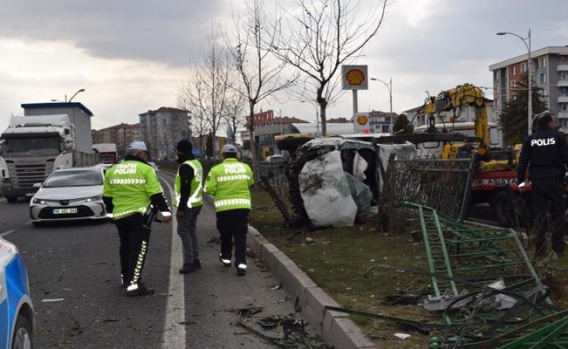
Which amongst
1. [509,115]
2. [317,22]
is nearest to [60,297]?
[317,22]

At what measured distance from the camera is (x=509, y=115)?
70750 mm

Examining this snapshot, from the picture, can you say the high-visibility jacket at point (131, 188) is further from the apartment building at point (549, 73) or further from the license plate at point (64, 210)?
the apartment building at point (549, 73)

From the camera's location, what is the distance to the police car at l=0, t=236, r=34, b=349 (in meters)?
3.39

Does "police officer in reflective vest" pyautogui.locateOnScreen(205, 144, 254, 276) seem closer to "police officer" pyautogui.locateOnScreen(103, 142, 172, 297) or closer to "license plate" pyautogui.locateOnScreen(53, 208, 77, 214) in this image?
"police officer" pyautogui.locateOnScreen(103, 142, 172, 297)

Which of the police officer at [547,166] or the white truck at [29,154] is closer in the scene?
the police officer at [547,166]

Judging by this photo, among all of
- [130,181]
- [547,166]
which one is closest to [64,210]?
[130,181]

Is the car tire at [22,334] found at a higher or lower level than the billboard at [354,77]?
lower

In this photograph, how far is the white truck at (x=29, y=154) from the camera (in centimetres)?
2444

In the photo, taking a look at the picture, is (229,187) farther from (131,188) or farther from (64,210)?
(64,210)

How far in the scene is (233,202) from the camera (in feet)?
27.5

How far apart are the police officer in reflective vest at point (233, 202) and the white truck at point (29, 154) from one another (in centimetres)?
1803

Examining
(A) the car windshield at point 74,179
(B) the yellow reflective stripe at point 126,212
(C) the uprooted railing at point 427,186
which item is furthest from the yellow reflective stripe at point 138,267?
(A) the car windshield at point 74,179

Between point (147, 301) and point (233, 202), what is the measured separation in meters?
1.95

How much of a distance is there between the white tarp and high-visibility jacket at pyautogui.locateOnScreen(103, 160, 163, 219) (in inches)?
170
